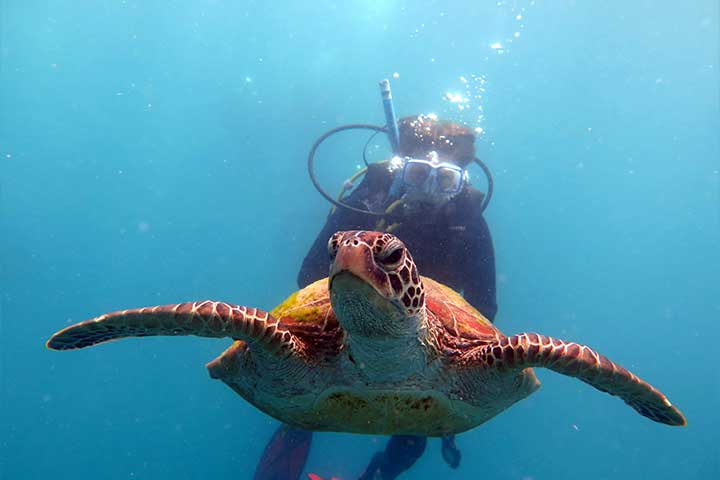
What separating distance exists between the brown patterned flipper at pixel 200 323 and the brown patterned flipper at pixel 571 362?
1232 millimetres

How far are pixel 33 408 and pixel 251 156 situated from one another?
2747 centimetres

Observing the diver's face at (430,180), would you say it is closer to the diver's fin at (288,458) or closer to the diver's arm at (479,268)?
the diver's arm at (479,268)

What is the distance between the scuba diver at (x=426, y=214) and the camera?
230 inches

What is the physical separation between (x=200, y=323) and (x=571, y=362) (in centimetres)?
200

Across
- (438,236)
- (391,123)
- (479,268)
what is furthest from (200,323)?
(391,123)

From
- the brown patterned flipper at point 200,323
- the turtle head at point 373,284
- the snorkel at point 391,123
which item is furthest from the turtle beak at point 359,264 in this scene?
the snorkel at point 391,123

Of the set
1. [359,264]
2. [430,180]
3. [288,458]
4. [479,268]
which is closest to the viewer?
[359,264]

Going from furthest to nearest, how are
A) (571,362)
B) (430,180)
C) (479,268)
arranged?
(479,268) → (430,180) → (571,362)

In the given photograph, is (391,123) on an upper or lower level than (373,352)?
upper

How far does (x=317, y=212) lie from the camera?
3284 centimetres

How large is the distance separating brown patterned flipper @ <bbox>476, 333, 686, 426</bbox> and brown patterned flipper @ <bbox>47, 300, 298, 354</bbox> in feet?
4.04

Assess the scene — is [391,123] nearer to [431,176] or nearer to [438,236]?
[431,176]

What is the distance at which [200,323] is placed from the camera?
89.9 inches

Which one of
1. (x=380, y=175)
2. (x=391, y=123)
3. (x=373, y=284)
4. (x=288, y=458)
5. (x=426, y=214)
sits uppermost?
(x=391, y=123)
